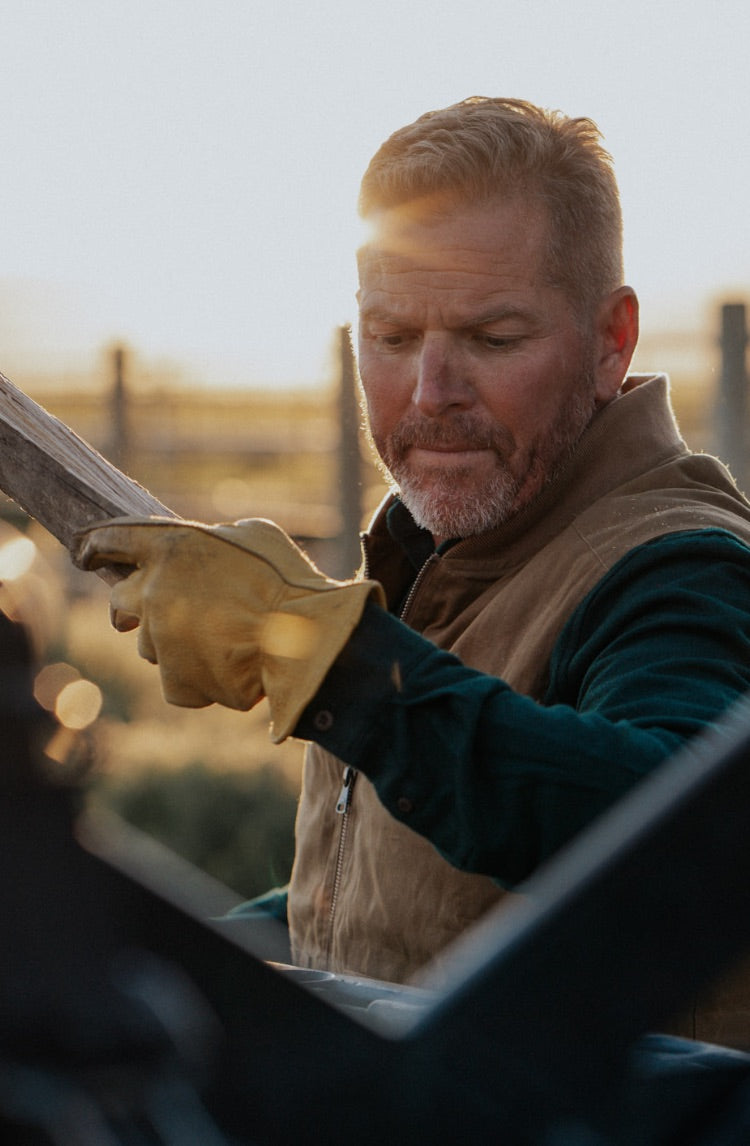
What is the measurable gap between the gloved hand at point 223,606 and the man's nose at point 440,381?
1.85ft

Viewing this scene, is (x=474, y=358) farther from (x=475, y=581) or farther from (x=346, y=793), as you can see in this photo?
(x=346, y=793)

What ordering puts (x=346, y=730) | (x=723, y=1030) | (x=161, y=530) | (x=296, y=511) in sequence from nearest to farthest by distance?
1. (x=346, y=730)
2. (x=161, y=530)
3. (x=723, y=1030)
4. (x=296, y=511)

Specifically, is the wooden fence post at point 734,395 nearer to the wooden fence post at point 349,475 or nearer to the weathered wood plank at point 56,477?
the wooden fence post at point 349,475

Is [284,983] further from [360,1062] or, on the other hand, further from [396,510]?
[396,510]

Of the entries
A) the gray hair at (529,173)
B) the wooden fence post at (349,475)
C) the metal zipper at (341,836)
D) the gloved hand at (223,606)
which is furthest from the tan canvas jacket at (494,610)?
the wooden fence post at (349,475)

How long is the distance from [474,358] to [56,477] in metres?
0.67

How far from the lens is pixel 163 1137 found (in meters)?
0.68

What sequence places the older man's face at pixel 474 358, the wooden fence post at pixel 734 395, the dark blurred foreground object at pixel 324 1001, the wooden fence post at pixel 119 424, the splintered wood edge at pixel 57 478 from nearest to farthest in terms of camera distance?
the dark blurred foreground object at pixel 324 1001, the splintered wood edge at pixel 57 478, the older man's face at pixel 474 358, the wooden fence post at pixel 734 395, the wooden fence post at pixel 119 424

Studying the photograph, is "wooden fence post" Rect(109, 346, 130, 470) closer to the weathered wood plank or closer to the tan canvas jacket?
the tan canvas jacket

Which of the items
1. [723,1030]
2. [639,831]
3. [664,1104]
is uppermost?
[639,831]

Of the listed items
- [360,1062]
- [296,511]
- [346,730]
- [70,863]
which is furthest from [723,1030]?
[296,511]

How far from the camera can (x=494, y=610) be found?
1.87 metres

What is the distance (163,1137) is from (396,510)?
1.59 meters

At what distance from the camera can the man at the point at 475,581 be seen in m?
1.30
